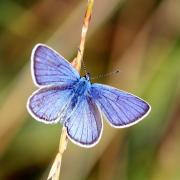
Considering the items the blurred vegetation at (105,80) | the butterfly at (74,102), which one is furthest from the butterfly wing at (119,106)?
the blurred vegetation at (105,80)

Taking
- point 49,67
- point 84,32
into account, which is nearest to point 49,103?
point 49,67

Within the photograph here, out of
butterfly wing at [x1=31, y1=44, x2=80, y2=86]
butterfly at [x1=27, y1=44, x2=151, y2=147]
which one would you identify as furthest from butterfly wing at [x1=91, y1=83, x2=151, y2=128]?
butterfly wing at [x1=31, y1=44, x2=80, y2=86]

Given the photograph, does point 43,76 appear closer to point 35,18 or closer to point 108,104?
point 108,104

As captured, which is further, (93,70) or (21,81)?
(93,70)

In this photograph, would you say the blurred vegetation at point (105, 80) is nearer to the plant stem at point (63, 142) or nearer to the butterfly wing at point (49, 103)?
the butterfly wing at point (49, 103)

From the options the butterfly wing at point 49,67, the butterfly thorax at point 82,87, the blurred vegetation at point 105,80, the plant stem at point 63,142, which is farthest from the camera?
the blurred vegetation at point 105,80

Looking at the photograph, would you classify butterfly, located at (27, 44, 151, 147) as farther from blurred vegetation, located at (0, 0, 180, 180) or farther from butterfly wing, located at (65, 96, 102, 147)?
blurred vegetation, located at (0, 0, 180, 180)

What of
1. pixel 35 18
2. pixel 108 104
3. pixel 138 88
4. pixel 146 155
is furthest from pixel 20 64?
pixel 108 104

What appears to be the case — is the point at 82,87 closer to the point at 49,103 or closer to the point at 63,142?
the point at 49,103
